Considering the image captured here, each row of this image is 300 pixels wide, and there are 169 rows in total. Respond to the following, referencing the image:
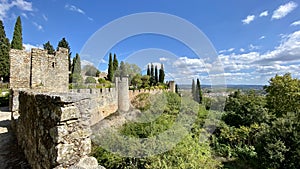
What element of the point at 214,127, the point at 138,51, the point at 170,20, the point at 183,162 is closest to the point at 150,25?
the point at 170,20

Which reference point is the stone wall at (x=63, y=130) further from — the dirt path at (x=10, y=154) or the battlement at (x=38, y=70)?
the battlement at (x=38, y=70)

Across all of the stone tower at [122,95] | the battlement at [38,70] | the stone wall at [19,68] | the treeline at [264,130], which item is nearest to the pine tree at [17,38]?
the stone tower at [122,95]

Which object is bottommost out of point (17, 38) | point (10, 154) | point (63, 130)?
point (10, 154)

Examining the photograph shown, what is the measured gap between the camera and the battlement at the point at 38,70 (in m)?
8.19

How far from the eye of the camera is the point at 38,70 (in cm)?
863

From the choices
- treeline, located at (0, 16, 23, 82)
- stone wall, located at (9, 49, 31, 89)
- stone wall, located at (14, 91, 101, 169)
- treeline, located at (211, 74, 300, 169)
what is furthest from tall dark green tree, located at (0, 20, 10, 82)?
stone wall, located at (14, 91, 101, 169)

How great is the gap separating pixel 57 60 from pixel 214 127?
13145 millimetres

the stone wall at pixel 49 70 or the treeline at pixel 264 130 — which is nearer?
the stone wall at pixel 49 70

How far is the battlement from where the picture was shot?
8188 millimetres

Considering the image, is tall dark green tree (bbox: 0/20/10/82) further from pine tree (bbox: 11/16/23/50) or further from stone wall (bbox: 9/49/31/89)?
stone wall (bbox: 9/49/31/89)

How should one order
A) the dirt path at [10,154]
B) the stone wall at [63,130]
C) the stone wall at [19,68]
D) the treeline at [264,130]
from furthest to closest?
the treeline at [264,130], the stone wall at [19,68], the dirt path at [10,154], the stone wall at [63,130]

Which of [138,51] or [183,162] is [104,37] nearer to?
[138,51]

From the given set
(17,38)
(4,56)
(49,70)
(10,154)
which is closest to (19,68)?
(49,70)

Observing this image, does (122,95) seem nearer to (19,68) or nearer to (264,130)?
(19,68)
